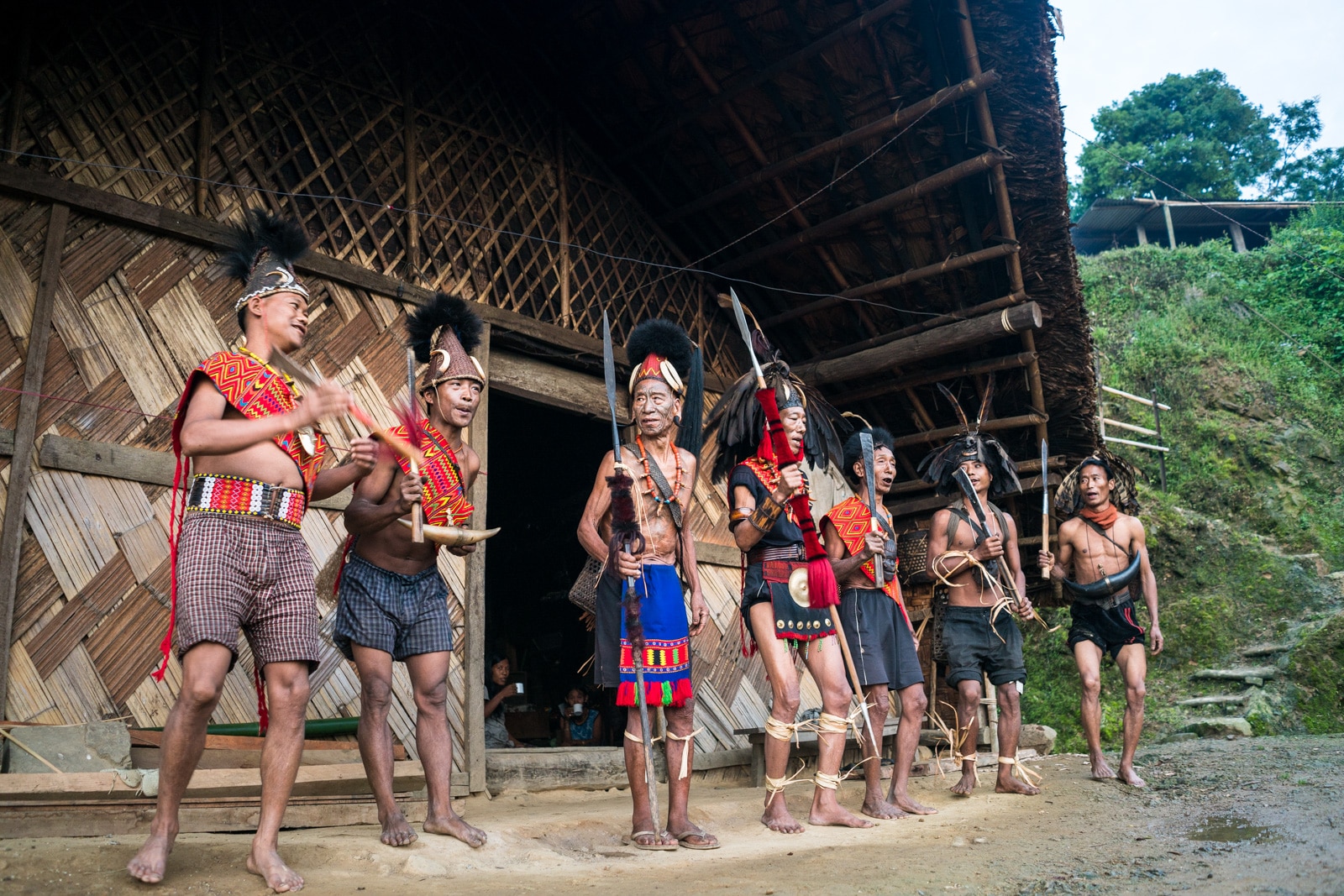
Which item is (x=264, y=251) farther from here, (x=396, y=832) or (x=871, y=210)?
(x=871, y=210)

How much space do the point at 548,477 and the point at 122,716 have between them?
5.51 meters

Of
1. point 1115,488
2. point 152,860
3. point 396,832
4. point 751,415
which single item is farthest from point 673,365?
point 1115,488

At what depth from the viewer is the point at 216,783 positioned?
3656 mm

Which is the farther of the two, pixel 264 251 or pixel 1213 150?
pixel 1213 150

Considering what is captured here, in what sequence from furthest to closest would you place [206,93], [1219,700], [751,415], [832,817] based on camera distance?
1. [1219,700]
2. [206,93]
3. [751,415]
4. [832,817]

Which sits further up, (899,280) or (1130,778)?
(899,280)

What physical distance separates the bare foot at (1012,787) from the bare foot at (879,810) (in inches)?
38.0

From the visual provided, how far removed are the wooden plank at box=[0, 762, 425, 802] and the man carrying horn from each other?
354mm

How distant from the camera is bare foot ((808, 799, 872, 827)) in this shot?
427 centimetres

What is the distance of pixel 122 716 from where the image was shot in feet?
13.7

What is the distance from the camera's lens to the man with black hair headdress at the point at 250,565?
2773mm

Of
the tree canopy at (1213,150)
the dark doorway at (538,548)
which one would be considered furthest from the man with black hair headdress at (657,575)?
the tree canopy at (1213,150)

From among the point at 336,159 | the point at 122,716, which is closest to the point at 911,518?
the point at 336,159

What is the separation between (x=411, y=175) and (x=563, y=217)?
3.95ft
